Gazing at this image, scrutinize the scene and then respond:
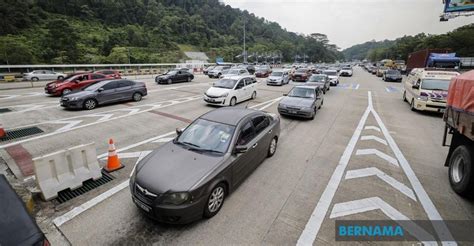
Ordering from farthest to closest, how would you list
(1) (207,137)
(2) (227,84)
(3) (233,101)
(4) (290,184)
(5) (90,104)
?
(2) (227,84)
(3) (233,101)
(5) (90,104)
(4) (290,184)
(1) (207,137)

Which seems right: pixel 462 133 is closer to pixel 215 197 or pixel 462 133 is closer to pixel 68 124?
pixel 215 197

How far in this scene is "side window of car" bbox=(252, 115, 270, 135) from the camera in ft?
19.1

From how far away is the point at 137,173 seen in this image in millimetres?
4156

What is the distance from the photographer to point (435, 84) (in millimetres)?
11883

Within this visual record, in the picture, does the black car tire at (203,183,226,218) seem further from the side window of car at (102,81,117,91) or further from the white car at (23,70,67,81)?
the white car at (23,70,67,81)

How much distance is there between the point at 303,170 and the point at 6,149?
9.04 metres

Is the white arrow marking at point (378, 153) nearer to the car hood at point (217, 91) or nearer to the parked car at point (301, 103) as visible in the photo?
the parked car at point (301, 103)

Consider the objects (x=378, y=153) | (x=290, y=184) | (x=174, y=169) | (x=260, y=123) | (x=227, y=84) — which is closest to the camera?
(x=174, y=169)

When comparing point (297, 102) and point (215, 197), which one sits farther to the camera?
point (297, 102)

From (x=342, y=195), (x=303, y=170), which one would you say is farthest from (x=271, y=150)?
(x=342, y=195)

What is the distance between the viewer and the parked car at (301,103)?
10.6 meters

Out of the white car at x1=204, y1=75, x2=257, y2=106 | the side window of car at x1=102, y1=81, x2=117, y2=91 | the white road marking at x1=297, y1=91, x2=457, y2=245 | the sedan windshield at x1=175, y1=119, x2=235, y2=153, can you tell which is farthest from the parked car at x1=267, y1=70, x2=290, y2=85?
the sedan windshield at x1=175, y1=119, x2=235, y2=153

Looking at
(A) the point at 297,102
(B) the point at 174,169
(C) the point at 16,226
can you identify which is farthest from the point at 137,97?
(C) the point at 16,226

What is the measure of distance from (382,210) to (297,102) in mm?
7214
